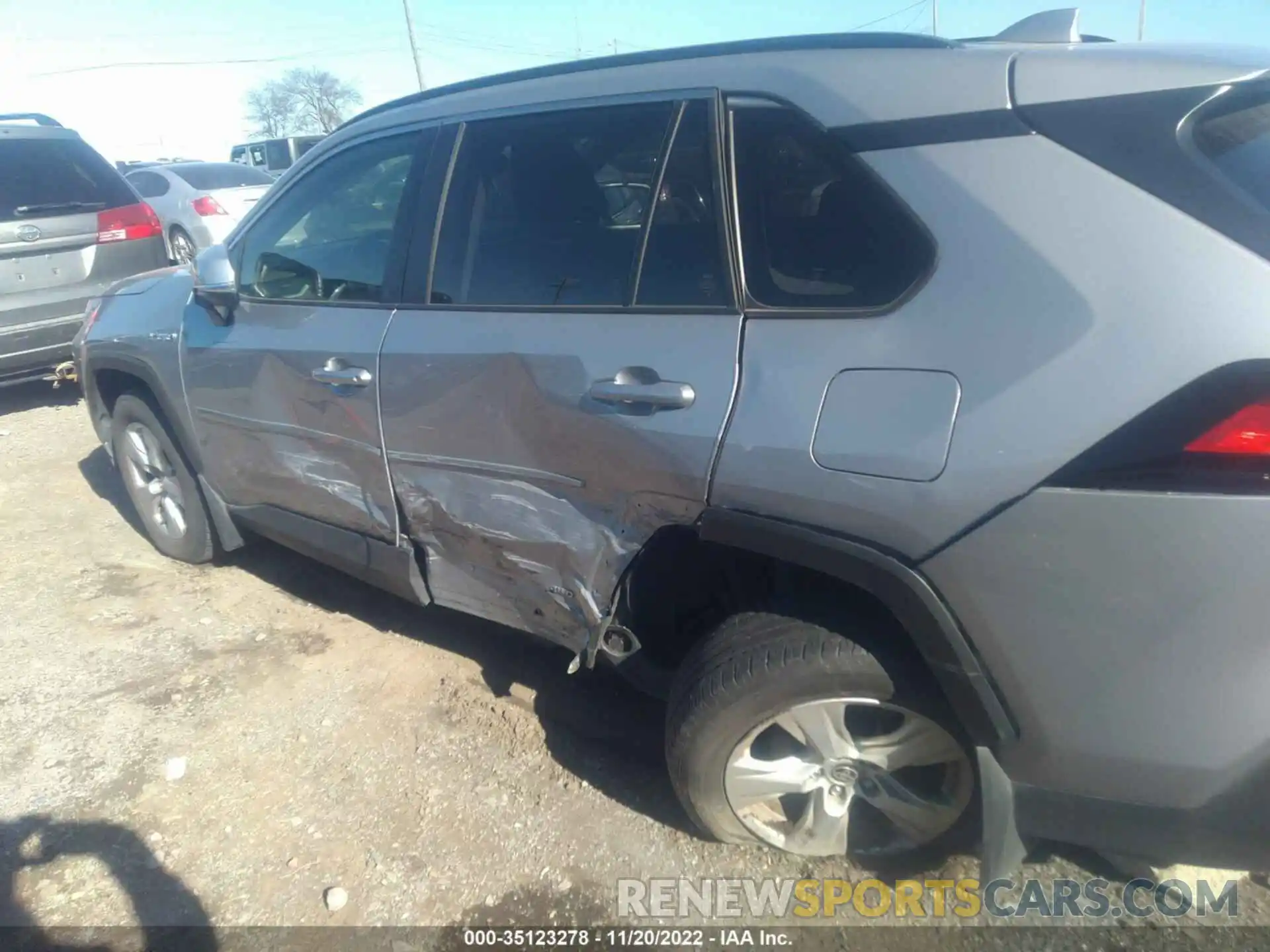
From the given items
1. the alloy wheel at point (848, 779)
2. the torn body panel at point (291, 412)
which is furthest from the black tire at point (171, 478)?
the alloy wheel at point (848, 779)

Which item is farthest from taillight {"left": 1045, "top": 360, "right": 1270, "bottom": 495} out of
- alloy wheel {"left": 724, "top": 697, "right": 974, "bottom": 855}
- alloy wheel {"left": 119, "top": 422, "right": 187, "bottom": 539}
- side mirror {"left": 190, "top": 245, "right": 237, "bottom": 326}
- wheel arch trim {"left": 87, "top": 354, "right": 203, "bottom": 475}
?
alloy wheel {"left": 119, "top": 422, "right": 187, "bottom": 539}

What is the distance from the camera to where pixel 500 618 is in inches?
110

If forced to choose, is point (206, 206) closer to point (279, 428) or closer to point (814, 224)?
point (279, 428)

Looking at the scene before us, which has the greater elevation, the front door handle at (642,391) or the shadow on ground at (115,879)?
the front door handle at (642,391)

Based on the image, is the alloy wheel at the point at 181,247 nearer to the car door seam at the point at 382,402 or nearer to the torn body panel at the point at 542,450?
the car door seam at the point at 382,402

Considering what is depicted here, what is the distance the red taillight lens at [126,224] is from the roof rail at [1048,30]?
6.16 m

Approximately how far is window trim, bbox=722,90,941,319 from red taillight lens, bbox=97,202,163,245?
5.81 metres

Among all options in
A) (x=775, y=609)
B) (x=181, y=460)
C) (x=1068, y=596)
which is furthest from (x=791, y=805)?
(x=181, y=460)

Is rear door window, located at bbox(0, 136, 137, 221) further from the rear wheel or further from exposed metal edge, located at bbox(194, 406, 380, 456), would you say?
the rear wheel

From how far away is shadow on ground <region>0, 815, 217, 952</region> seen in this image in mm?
2271

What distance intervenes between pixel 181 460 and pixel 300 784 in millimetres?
1735

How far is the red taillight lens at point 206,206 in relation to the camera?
12.2 metres

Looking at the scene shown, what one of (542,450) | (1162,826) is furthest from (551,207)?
(1162,826)

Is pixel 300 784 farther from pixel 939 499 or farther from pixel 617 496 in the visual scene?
pixel 939 499
